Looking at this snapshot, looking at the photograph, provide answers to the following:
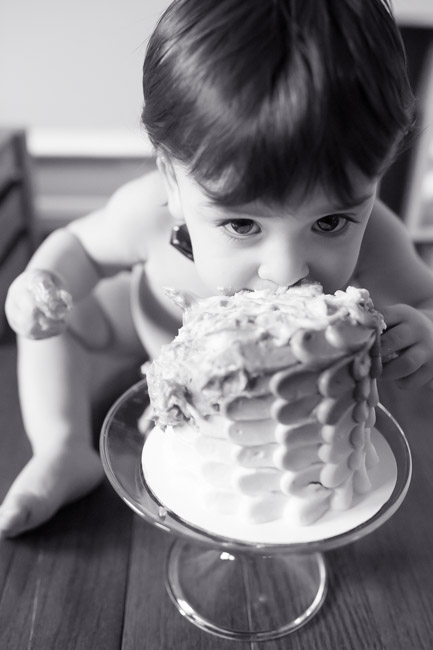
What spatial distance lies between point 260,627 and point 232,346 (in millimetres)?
327

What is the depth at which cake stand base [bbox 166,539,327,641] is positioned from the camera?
653 mm

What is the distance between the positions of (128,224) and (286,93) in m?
0.36

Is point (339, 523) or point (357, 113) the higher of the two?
point (357, 113)

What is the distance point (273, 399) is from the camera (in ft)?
1.56

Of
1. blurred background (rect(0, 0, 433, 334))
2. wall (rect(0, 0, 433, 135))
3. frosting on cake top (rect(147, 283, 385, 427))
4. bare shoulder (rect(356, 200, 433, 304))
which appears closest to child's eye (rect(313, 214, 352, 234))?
frosting on cake top (rect(147, 283, 385, 427))

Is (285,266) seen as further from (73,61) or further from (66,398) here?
(73,61)

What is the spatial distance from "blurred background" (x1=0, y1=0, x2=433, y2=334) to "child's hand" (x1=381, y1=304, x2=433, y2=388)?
67 centimetres

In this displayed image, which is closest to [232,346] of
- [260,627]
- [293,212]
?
[293,212]

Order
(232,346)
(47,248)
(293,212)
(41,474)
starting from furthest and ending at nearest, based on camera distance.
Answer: (47,248)
(41,474)
(293,212)
(232,346)

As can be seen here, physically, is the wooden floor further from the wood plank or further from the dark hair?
the dark hair

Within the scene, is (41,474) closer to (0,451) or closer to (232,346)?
(0,451)

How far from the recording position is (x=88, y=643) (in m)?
0.62

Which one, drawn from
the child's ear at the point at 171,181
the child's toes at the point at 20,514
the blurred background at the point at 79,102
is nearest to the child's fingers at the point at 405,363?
the child's ear at the point at 171,181

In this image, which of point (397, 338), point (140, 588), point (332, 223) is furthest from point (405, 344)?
point (140, 588)
